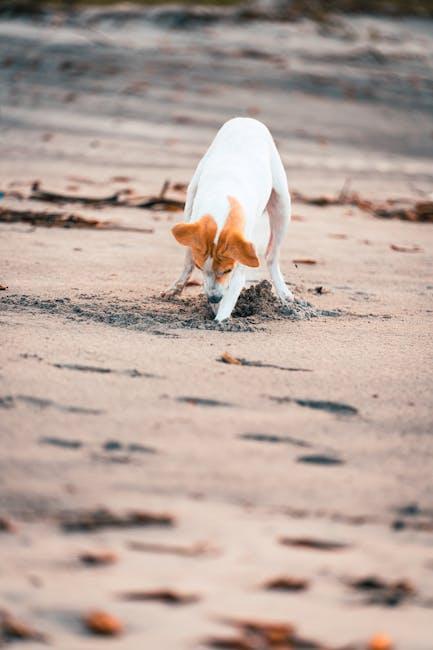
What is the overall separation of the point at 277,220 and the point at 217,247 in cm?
141

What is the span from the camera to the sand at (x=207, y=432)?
9.19 ft

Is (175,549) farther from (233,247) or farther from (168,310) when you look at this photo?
(168,310)

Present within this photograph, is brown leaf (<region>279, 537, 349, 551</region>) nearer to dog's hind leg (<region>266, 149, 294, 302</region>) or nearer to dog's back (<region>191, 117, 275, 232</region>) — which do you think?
dog's back (<region>191, 117, 275, 232</region>)

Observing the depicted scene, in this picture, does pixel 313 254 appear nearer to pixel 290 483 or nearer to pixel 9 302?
pixel 9 302

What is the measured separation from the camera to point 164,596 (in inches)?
109

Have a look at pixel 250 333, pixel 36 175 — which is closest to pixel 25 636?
pixel 250 333

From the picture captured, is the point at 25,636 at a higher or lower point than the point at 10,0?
lower

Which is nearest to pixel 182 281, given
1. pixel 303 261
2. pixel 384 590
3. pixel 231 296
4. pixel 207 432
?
pixel 231 296

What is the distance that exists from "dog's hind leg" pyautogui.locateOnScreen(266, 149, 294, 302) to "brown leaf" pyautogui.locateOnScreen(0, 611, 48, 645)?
393 centimetres

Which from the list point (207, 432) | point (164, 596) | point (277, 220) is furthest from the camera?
point (277, 220)

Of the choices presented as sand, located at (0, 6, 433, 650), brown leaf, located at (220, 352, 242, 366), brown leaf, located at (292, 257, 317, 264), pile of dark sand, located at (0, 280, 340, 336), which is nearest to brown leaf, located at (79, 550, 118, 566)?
sand, located at (0, 6, 433, 650)

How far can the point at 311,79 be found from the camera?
15469mm

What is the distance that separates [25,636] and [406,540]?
1.36 metres

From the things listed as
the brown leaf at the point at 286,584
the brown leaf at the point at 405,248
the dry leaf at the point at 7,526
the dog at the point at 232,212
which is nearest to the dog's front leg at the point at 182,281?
the dog at the point at 232,212
